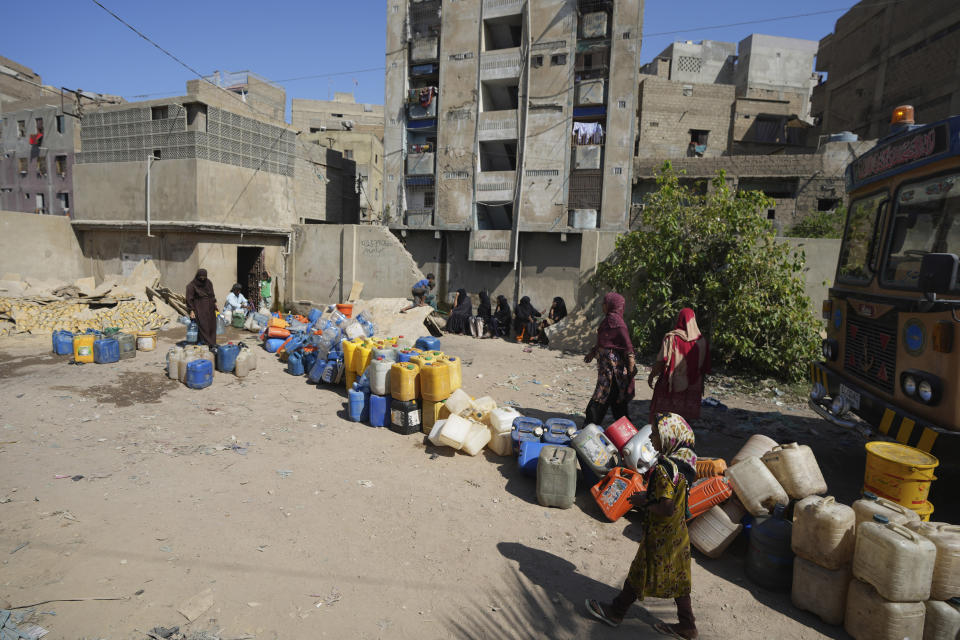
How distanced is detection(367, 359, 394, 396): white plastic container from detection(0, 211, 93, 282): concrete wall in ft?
45.1

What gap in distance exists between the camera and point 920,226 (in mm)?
4117

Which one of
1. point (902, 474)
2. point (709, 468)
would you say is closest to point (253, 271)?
point (709, 468)

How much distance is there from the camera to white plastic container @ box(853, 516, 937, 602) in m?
2.73

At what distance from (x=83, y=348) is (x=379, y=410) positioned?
6035 mm

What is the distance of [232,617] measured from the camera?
9.71 feet

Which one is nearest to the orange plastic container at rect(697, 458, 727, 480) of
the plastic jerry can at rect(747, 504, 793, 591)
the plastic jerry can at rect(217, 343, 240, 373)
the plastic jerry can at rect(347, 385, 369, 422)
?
the plastic jerry can at rect(747, 504, 793, 591)

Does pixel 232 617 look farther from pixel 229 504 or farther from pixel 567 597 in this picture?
pixel 567 597

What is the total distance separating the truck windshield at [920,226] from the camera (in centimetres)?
377

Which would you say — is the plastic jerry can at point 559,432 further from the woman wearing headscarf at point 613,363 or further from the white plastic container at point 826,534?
the white plastic container at point 826,534

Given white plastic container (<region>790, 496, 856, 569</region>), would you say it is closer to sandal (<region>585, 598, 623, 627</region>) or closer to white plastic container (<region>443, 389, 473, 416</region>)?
sandal (<region>585, 598, 623, 627</region>)

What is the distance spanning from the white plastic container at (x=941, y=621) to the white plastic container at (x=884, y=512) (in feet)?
1.47

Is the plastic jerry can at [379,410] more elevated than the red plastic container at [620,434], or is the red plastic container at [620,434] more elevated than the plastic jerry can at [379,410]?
the red plastic container at [620,434]

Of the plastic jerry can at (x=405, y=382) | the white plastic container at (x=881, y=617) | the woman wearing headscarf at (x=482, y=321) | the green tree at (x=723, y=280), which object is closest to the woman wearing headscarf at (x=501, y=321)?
the woman wearing headscarf at (x=482, y=321)

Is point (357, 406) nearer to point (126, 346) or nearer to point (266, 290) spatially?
point (126, 346)
